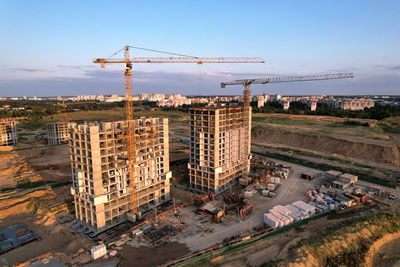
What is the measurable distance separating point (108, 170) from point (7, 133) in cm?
7046

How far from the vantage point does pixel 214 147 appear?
3759 centimetres

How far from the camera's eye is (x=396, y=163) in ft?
182

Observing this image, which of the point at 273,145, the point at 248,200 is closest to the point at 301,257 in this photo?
the point at 248,200

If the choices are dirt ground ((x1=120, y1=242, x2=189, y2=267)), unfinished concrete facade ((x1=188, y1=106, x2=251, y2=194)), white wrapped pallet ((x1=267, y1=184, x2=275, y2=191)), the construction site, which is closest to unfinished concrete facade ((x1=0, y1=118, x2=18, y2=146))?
the construction site

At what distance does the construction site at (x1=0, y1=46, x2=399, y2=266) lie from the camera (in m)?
26.0

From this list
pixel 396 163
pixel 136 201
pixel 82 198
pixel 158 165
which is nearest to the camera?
pixel 82 198

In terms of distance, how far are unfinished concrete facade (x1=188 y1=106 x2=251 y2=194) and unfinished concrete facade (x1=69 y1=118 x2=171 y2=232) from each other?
765 cm

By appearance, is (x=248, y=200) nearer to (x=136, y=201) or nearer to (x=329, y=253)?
(x=329, y=253)

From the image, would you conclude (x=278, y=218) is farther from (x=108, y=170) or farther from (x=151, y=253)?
(x=108, y=170)

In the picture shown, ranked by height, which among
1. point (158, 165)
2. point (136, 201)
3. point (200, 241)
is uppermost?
point (158, 165)

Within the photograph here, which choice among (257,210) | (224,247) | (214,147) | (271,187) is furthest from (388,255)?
(214,147)

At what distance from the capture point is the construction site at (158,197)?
2603 cm

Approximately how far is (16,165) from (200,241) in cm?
5262

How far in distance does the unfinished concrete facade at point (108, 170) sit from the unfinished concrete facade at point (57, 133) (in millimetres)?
56642
